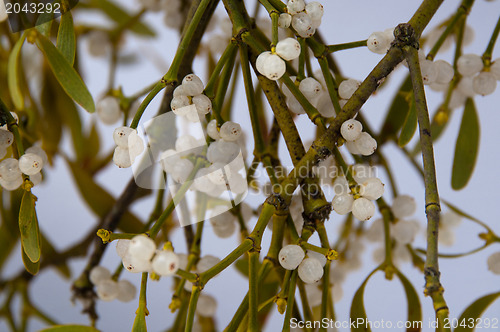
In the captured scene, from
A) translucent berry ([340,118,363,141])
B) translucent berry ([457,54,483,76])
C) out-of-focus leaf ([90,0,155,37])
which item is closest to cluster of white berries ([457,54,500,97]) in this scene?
translucent berry ([457,54,483,76])

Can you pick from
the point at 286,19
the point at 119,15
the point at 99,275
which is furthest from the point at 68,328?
the point at 119,15

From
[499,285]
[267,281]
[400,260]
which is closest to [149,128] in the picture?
[267,281]

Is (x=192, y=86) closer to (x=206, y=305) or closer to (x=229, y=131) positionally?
(x=229, y=131)

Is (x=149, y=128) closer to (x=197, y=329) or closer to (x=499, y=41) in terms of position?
(x=197, y=329)

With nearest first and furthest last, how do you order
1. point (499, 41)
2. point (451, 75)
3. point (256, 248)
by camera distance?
point (256, 248) → point (451, 75) → point (499, 41)

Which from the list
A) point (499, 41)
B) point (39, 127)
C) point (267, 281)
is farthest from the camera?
point (499, 41)

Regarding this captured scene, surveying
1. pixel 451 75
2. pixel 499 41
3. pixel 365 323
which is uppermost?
pixel 499 41

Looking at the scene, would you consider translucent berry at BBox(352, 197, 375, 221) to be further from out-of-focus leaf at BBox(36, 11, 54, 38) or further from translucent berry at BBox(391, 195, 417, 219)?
out-of-focus leaf at BBox(36, 11, 54, 38)
